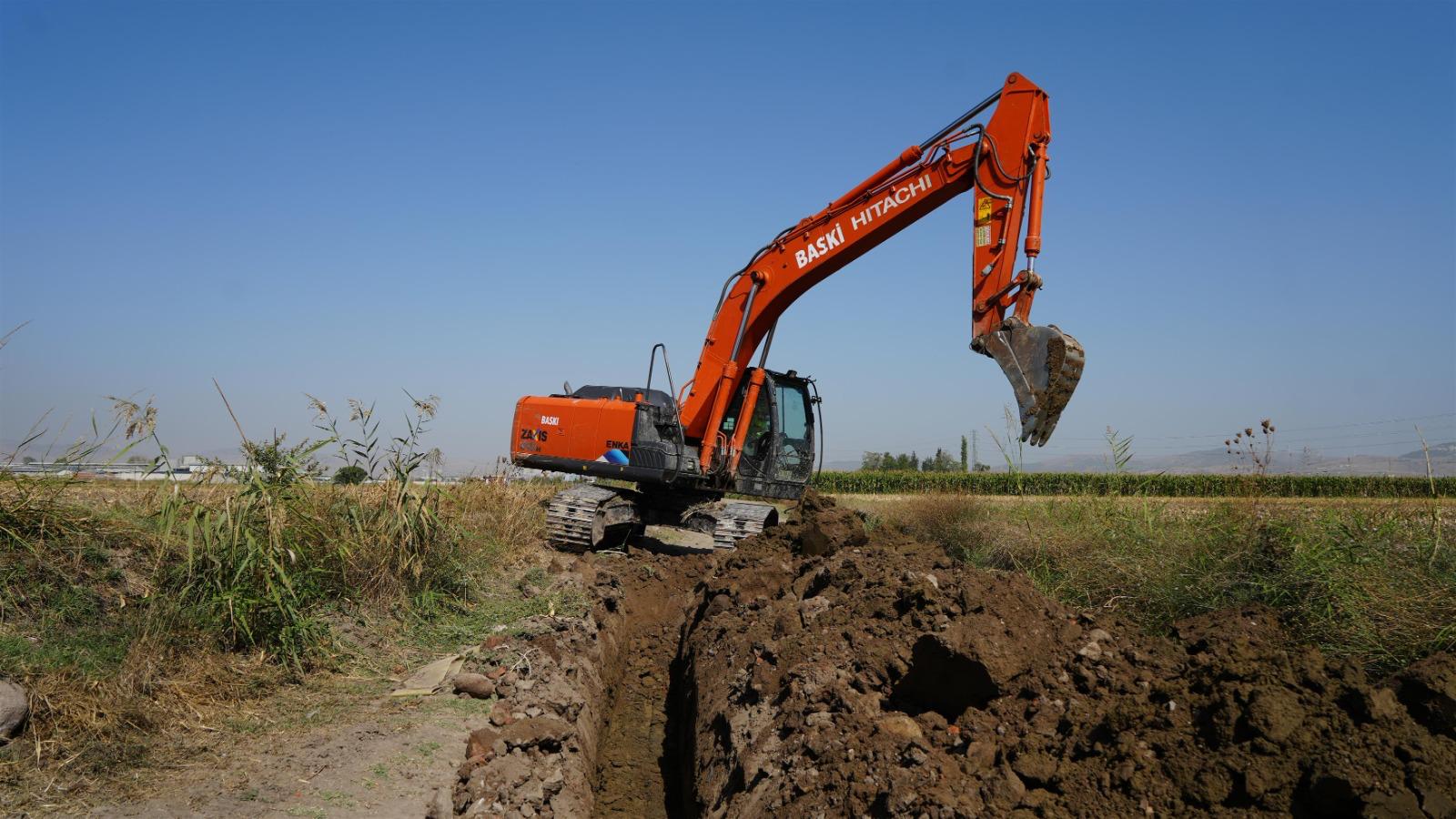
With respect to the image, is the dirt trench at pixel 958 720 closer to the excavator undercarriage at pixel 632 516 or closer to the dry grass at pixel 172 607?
the dry grass at pixel 172 607

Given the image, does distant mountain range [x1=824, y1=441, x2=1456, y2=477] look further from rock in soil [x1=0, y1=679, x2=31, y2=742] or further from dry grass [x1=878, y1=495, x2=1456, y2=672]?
rock in soil [x1=0, y1=679, x2=31, y2=742]

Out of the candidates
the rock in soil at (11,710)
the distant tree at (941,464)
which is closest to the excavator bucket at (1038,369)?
the rock in soil at (11,710)

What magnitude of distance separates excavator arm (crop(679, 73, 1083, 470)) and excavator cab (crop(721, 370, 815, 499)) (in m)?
0.21

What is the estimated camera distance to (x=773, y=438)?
11016mm

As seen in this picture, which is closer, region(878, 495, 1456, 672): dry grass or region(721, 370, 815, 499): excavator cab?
region(878, 495, 1456, 672): dry grass

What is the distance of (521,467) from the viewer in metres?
11.7

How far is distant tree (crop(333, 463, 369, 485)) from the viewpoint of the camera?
24.9 feet

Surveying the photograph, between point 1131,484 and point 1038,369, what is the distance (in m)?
5.11

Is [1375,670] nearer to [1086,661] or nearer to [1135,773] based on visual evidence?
[1086,661]

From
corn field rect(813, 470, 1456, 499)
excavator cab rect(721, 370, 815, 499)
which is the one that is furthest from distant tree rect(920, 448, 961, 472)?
excavator cab rect(721, 370, 815, 499)

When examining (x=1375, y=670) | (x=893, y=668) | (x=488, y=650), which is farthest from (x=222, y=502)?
(x=1375, y=670)

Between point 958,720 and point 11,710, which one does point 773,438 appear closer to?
point 958,720

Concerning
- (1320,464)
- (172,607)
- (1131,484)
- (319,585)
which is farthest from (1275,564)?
(172,607)

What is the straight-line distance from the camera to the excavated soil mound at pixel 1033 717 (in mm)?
2996
